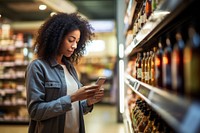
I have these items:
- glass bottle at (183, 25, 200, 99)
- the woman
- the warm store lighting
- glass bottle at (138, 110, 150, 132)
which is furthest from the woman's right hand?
the warm store lighting

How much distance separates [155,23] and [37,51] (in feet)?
3.51

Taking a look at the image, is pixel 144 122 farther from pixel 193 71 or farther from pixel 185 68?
pixel 193 71

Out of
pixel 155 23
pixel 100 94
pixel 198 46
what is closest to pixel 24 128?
pixel 100 94

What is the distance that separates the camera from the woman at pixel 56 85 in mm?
1937

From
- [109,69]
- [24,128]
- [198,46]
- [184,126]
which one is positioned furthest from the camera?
[109,69]

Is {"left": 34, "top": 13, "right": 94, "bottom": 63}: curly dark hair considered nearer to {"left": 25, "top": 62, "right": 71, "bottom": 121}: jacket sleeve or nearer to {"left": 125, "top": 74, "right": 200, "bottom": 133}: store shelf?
{"left": 25, "top": 62, "right": 71, "bottom": 121}: jacket sleeve

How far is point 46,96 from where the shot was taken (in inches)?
80.1

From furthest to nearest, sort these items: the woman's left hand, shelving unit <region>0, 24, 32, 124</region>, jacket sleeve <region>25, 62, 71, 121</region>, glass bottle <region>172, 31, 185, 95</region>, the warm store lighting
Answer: shelving unit <region>0, 24, 32, 124</region>, the warm store lighting, the woman's left hand, jacket sleeve <region>25, 62, 71, 121</region>, glass bottle <region>172, 31, 185, 95</region>

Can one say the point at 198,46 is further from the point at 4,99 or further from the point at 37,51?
the point at 4,99

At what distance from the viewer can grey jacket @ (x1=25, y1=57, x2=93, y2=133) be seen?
192 centimetres

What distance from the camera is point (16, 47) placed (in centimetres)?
760

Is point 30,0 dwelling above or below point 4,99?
above

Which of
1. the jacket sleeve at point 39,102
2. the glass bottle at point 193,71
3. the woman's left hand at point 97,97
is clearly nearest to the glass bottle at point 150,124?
the woman's left hand at point 97,97

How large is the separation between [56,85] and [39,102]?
18 centimetres
